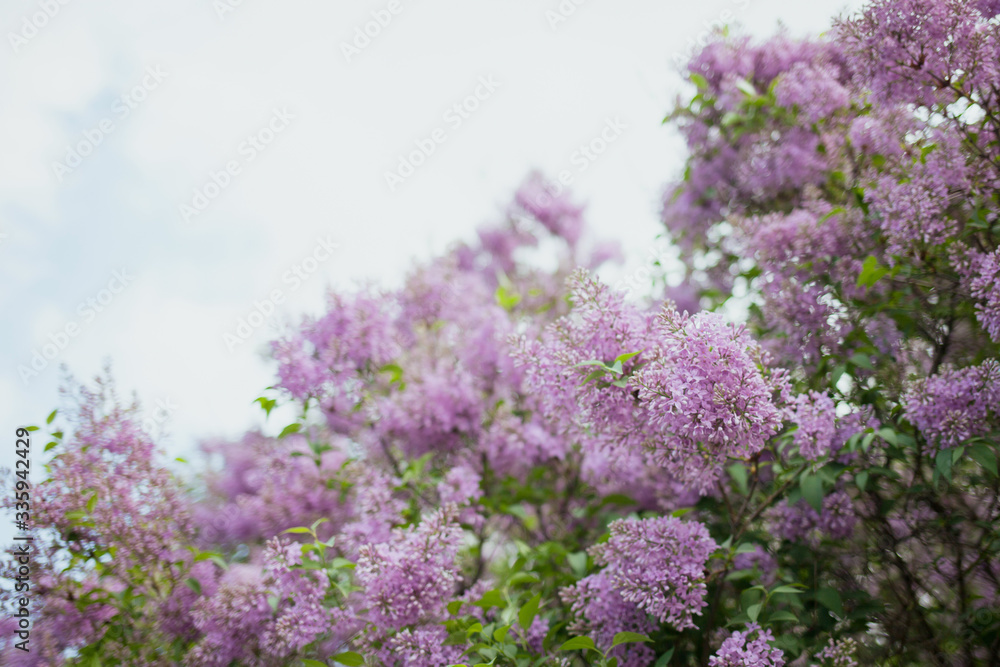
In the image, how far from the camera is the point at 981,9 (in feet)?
7.11

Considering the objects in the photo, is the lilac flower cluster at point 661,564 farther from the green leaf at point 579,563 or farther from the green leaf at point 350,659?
the green leaf at point 350,659

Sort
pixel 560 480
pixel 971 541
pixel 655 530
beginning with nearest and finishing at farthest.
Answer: pixel 655 530 < pixel 971 541 < pixel 560 480

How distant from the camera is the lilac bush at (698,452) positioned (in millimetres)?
2002

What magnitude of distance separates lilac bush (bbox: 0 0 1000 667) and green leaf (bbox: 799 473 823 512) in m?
0.03

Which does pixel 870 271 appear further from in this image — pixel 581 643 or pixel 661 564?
pixel 581 643

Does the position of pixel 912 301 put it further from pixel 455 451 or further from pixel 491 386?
pixel 455 451

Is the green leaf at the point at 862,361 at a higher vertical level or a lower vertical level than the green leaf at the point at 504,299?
lower

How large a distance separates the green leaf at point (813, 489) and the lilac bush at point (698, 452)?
0.11 ft

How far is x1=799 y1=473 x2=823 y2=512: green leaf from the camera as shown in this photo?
198 cm

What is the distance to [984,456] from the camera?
1888 mm

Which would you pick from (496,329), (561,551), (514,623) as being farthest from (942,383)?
(496,329)

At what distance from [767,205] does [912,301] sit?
101 centimetres

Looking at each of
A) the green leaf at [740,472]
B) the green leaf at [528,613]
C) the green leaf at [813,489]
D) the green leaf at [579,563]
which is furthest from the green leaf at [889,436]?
the green leaf at [528,613]

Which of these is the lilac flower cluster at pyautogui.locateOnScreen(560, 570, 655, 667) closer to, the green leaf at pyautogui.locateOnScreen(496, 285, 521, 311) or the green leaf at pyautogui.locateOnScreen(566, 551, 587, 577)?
the green leaf at pyautogui.locateOnScreen(566, 551, 587, 577)
